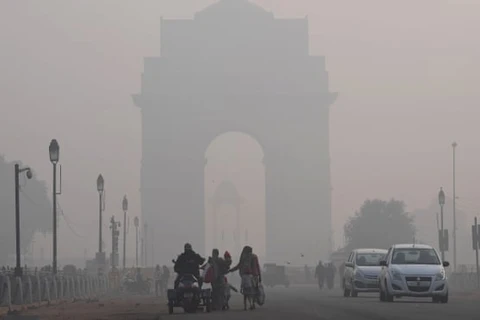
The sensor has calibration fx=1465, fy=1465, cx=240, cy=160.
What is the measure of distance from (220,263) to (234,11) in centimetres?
10405

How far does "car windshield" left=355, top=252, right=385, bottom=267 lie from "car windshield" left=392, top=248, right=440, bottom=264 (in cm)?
745

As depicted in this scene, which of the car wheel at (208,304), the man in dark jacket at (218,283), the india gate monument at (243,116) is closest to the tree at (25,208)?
the india gate monument at (243,116)

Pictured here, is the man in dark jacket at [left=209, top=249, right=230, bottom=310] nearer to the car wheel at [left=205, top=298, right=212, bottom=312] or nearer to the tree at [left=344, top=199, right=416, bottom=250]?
the car wheel at [left=205, top=298, right=212, bottom=312]

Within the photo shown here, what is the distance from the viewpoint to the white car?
36.6 meters

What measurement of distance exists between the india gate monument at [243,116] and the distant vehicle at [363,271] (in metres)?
85.9

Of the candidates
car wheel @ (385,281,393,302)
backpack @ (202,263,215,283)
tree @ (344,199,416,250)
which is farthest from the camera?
tree @ (344,199,416,250)

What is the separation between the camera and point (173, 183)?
442 feet

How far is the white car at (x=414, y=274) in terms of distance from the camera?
120 feet

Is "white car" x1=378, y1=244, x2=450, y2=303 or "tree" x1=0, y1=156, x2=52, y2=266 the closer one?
"white car" x1=378, y1=244, x2=450, y2=303

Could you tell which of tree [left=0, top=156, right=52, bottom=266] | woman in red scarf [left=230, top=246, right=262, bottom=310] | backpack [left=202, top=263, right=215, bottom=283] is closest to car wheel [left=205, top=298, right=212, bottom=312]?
backpack [left=202, top=263, right=215, bottom=283]

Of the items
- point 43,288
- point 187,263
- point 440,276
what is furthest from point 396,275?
point 43,288

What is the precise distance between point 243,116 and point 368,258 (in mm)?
89144

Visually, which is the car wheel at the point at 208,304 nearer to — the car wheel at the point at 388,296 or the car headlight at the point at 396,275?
the car headlight at the point at 396,275

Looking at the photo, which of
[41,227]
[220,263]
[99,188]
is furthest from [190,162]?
[220,263]
